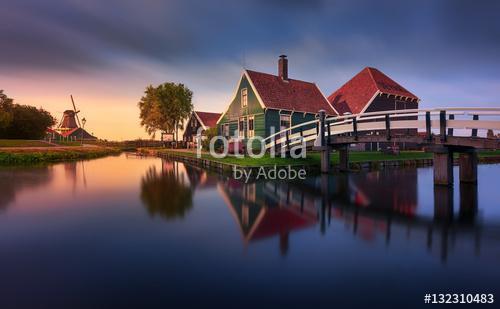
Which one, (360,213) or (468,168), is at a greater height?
(468,168)

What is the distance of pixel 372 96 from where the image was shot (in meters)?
30.4

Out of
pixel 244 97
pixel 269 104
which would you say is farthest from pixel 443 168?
pixel 244 97

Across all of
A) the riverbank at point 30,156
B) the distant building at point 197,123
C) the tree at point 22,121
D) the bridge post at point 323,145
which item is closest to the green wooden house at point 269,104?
the bridge post at point 323,145

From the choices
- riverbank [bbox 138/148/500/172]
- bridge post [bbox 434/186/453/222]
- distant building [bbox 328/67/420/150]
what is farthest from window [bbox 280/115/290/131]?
bridge post [bbox 434/186/453/222]

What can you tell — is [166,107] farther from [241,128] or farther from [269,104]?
[269,104]

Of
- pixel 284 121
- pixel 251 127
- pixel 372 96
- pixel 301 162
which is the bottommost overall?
pixel 301 162

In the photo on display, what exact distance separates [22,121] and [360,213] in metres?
55.1

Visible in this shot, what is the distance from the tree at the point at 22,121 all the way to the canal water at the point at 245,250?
41.7 metres

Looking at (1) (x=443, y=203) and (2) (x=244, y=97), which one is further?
(2) (x=244, y=97)

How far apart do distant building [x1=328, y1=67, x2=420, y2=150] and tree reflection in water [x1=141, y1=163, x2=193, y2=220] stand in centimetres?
2292

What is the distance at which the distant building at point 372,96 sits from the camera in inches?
1214

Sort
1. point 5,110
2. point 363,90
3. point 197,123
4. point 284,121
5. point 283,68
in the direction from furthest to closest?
point 197,123
point 5,110
point 363,90
point 283,68
point 284,121

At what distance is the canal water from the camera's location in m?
3.91

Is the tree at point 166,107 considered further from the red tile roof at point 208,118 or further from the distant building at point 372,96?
the distant building at point 372,96
